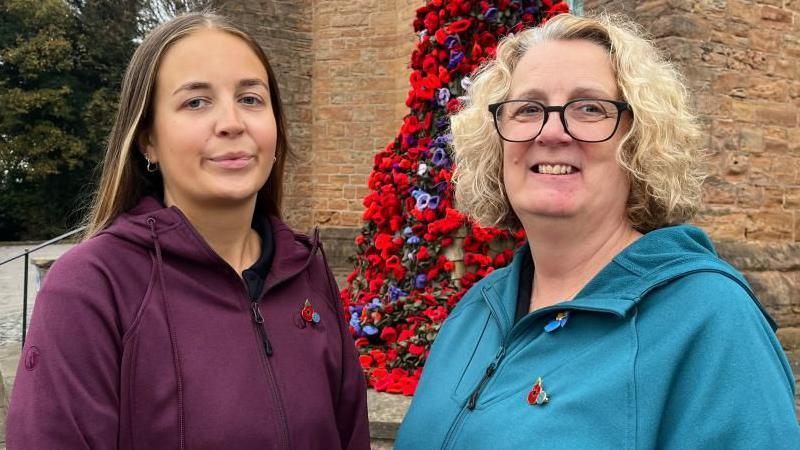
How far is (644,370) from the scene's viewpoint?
4.13ft

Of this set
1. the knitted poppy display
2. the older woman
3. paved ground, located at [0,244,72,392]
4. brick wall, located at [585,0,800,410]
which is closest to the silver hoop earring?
the older woman

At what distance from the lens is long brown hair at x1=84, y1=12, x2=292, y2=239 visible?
59.7 inches

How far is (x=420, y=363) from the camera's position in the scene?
347 cm

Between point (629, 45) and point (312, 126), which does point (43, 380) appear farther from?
point (312, 126)

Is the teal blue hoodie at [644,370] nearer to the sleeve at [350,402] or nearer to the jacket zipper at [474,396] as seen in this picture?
the jacket zipper at [474,396]

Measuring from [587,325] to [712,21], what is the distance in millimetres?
5360

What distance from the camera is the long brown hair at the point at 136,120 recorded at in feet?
4.98

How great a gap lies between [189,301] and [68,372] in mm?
280

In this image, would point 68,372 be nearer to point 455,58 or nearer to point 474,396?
point 474,396

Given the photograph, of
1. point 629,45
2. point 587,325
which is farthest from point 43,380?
point 629,45

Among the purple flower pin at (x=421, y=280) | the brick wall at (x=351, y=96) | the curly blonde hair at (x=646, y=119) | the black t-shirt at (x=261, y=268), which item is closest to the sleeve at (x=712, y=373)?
the curly blonde hair at (x=646, y=119)

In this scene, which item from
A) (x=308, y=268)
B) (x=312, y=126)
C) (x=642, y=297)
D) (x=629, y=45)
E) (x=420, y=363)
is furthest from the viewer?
(x=312, y=126)

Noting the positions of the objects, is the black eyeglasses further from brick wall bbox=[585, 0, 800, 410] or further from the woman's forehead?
brick wall bbox=[585, 0, 800, 410]

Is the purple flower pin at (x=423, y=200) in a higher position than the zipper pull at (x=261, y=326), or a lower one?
lower
